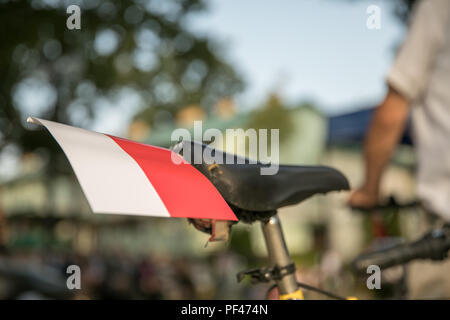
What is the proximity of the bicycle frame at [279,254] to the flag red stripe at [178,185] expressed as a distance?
1.21 ft

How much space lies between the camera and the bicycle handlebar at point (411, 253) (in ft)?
5.59

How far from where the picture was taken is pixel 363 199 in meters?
2.20

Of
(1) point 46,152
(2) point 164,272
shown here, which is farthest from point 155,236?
(1) point 46,152

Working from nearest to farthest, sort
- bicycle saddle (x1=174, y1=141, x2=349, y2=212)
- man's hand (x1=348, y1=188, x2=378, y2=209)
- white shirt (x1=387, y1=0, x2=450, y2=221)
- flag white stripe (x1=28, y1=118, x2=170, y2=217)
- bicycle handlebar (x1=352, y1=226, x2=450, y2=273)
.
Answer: flag white stripe (x1=28, y1=118, x2=170, y2=217)
bicycle saddle (x1=174, y1=141, x2=349, y2=212)
bicycle handlebar (x1=352, y1=226, x2=450, y2=273)
white shirt (x1=387, y1=0, x2=450, y2=221)
man's hand (x1=348, y1=188, x2=378, y2=209)

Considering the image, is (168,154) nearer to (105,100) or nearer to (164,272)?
(105,100)

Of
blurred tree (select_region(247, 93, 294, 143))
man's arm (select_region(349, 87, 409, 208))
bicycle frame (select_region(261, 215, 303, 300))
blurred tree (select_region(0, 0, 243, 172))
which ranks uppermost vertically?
blurred tree (select_region(247, 93, 294, 143))

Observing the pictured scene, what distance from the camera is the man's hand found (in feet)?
7.19

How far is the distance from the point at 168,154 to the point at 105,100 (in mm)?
11065

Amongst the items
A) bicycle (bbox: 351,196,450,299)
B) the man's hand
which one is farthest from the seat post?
the man's hand

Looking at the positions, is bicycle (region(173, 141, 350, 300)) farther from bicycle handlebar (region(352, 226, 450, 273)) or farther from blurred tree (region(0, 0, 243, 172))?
blurred tree (region(0, 0, 243, 172))

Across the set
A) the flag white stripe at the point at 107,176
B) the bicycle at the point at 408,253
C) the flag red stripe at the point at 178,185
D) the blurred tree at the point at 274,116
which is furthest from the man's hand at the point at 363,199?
the blurred tree at the point at 274,116

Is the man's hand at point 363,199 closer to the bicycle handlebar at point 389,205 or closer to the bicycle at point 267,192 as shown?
the bicycle handlebar at point 389,205

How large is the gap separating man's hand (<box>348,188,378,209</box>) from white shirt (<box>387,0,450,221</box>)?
24 centimetres
